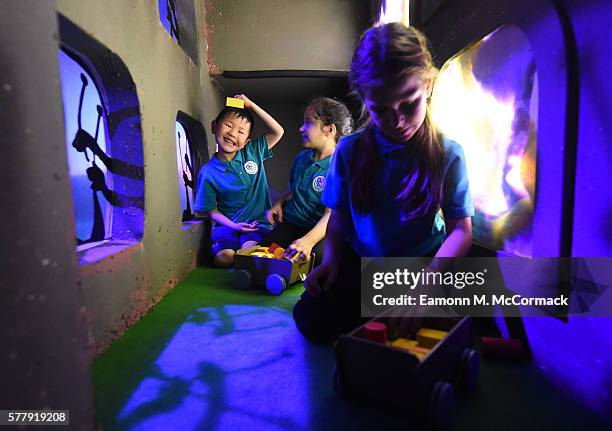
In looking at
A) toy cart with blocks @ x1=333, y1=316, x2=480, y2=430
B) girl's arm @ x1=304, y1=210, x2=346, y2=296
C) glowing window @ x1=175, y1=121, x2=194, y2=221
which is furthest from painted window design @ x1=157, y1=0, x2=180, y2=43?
toy cart with blocks @ x1=333, y1=316, x2=480, y2=430

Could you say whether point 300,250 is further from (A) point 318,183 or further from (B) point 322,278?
(B) point 322,278

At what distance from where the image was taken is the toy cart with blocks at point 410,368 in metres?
0.93

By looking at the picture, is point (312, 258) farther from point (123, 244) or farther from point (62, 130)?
point (62, 130)

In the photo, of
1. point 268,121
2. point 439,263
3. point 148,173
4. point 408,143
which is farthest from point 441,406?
point 268,121

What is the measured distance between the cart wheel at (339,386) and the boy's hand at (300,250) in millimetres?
1070

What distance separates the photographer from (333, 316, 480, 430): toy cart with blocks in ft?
3.05

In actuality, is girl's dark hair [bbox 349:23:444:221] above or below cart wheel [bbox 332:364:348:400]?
above

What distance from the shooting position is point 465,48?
1630mm

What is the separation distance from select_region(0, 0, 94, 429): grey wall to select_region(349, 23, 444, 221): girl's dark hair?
2.50 feet

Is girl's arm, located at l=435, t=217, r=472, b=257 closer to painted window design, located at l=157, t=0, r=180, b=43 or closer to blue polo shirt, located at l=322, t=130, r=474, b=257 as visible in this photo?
blue polo shirt, located at l=322, t=130, r=474, b=257

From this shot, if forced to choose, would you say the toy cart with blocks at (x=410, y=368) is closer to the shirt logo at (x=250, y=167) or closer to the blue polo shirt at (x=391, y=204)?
the blue polo shirt at (x=391, y=204)

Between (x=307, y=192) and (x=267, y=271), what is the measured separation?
2.21ft

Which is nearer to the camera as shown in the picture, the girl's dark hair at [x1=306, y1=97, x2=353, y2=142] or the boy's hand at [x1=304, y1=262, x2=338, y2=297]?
the boy's hand at [x1=304, y1=262, x2=338, y2=297]

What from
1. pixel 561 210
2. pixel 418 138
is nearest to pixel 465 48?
pixel 418 138
